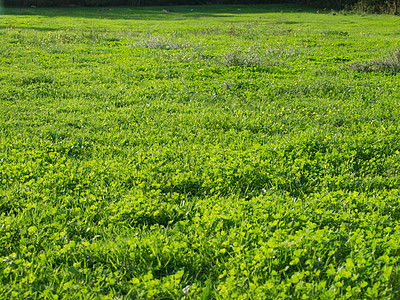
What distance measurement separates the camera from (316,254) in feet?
11.6

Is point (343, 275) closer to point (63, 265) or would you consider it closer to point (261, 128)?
point (63, 265)

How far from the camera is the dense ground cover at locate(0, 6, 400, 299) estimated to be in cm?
337

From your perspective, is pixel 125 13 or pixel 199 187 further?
pixel 125 13

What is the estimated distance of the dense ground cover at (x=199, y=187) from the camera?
3.37m

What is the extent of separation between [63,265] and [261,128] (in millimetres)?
4436

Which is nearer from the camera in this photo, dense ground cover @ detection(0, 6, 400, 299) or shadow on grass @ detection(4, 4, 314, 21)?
dense ground cover @ detection(0, 6, 400, 299)

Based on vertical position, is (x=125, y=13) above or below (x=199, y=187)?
above

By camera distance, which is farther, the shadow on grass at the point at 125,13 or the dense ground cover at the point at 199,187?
the shadow on grass at the point at 125,13

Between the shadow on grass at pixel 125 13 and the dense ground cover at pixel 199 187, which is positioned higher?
the shadow on grass at pixel 125 13

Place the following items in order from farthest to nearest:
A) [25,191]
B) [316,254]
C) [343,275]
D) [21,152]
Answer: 1. [21,152]
2. [25,191]
3. [316,254]
4. [343,275]

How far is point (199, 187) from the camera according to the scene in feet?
16.3

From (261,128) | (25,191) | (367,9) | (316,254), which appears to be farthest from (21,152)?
(367,9)

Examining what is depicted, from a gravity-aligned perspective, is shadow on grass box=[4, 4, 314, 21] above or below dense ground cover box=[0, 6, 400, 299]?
above

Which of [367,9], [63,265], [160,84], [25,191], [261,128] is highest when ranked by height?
[367,9]
